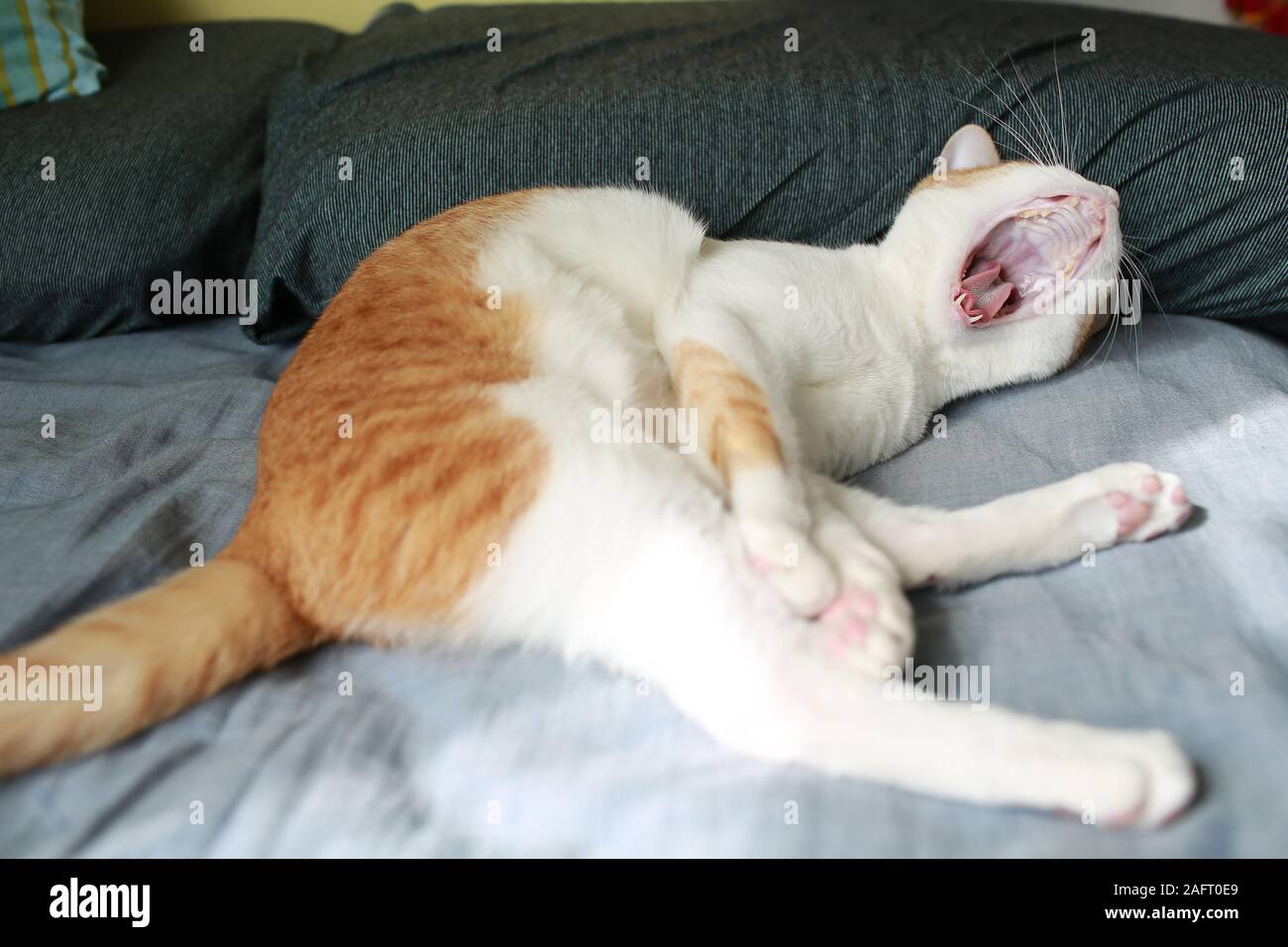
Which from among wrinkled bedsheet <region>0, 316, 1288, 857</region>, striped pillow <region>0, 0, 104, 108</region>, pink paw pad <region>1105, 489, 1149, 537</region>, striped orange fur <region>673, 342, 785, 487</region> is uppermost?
striped pillow <region>0, 0, 104, 108</region>

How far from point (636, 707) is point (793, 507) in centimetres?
30

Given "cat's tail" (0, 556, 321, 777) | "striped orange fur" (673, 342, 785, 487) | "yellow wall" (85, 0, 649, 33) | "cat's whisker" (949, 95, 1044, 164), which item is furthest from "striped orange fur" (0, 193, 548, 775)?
"yellow wall" (85, 0, 649, 33)

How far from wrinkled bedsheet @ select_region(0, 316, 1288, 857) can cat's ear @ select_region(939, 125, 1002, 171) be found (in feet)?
1.66

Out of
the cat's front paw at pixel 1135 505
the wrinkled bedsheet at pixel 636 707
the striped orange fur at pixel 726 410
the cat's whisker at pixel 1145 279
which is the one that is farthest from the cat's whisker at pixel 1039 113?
the striped orange fur at pixel 726 410

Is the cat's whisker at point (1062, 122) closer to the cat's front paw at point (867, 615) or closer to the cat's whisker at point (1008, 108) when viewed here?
the cat's whisker at point (1008, 108)

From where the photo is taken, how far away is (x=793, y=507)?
1125 millimetres

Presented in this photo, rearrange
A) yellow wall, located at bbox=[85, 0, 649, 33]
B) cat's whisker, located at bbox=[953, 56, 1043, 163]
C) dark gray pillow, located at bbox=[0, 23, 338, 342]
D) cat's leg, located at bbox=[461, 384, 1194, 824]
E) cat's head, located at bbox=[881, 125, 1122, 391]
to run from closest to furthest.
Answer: cat's leg, located at bbox=[461, 384, 1194, 824] → cat's head, located at bbox=[881, 125, 1122, 391] → cat's whisker, located at bbox=[953, 56, 1043, 163] → dark gray pillow, located at bbox=[0, 23, 338, 342] → yellow wall, located at bbox=[85, 0, 649, 33]

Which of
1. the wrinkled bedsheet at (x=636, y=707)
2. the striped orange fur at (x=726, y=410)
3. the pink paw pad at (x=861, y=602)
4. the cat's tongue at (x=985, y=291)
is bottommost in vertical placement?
the wrinkled bedsheet at (x=636, y=707)

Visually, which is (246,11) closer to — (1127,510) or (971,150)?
(971,150)

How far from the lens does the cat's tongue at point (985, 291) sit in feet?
5.10

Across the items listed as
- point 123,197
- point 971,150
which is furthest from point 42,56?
point 971,150

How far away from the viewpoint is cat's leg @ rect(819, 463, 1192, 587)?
3.85 feet

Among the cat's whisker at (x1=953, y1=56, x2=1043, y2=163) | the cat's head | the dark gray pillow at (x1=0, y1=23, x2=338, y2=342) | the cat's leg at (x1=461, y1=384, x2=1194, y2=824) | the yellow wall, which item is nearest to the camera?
the cat's leg at (x1=461, y1=384, x2=1194, y2=824)

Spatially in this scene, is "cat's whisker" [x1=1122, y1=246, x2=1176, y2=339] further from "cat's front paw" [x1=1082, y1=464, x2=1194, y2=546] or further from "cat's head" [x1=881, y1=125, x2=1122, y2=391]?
"cat's front paw" [x1=1082, y1=464, x2=1194, y2=546]
